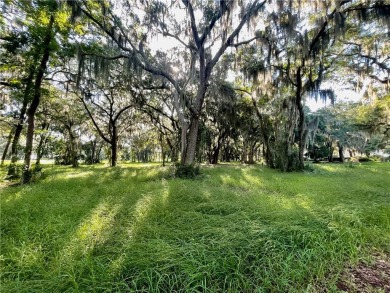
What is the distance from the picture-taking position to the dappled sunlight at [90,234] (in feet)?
6.70

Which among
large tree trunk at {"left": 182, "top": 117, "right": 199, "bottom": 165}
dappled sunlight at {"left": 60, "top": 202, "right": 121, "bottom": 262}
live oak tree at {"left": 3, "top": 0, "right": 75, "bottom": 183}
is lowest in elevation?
dappled sunlight at {"left": 60, "top": 202, "right": 121, "bottom": 262}

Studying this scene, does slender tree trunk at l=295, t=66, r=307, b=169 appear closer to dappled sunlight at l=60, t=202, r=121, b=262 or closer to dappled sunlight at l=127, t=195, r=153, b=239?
dappled sunlight at l=127, t=195, r=153, b=239

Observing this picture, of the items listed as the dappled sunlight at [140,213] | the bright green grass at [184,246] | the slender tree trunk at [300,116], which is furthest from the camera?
the slender tree trunk at [300,116]

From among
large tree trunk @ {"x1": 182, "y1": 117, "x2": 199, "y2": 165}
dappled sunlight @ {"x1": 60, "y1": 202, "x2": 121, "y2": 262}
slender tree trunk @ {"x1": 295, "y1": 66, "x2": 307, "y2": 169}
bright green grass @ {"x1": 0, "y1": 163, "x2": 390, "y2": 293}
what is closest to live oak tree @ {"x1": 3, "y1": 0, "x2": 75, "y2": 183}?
bright green grass @ {"x1": 0, "y1": 163, "x2": 390, "y2": 293}

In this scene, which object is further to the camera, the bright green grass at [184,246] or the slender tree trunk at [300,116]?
the slender tree trunk at [300,116]

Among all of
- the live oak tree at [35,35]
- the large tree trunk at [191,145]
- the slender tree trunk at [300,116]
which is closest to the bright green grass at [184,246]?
the large tree trunk at [191,145]

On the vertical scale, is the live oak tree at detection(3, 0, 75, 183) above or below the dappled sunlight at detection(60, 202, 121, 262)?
above

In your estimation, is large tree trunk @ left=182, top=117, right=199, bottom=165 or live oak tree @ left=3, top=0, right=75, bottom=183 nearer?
live oak tree @ left=3, top=0, right=75, bottom=183

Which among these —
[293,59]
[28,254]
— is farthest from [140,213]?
[293,59]

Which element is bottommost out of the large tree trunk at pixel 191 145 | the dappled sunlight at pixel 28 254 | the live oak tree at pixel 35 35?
the dappled sunlight at pixel 28 254

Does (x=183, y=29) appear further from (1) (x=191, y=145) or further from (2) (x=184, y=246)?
(2) (x=184, y=246)

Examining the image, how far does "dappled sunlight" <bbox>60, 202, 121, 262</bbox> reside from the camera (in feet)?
6.70

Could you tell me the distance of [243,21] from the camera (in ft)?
25.7

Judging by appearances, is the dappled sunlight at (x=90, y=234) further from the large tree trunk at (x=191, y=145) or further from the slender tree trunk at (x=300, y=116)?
the slender tree trunk at (x=300, y=116)
